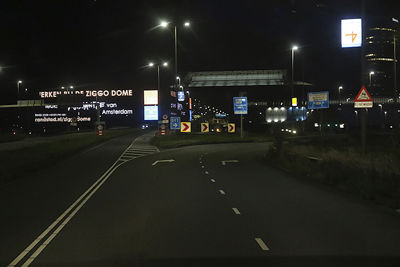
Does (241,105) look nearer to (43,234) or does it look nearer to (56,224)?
(56,224)

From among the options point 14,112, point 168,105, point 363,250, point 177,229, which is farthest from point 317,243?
point 14,112

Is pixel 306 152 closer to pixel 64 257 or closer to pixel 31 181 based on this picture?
pixel 31 181

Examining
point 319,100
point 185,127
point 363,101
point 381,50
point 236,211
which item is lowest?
point 236,211

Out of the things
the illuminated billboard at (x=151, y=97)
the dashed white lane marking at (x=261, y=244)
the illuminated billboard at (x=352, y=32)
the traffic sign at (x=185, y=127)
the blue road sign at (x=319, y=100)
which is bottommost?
the dashed white lane marking at (x=261, y=244)

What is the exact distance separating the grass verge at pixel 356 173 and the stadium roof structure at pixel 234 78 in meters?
76.7

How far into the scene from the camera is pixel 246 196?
14.0 metres

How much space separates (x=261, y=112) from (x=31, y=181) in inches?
4013

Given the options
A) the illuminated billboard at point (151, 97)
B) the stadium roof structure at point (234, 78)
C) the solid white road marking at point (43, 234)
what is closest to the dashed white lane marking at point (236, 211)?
the solid white road marking at point (43, 234)

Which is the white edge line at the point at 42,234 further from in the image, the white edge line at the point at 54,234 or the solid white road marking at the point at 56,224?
the white edge line at the point at 54,234

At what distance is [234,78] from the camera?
10338 centimetres

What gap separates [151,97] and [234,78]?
165ft

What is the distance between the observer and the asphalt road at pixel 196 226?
23.9 ft

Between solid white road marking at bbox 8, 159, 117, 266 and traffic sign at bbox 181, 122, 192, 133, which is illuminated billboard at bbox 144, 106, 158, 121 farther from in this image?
solid white road marking at bbox 8, 159, 117, 266

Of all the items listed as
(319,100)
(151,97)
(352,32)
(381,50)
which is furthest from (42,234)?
(381,50)
